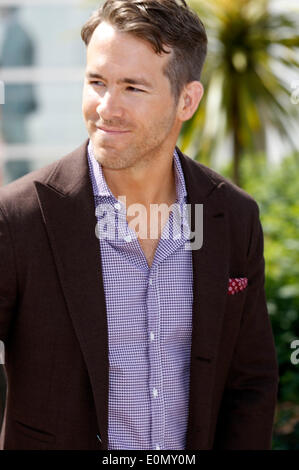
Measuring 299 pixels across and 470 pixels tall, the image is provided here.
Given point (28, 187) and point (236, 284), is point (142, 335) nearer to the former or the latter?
point (236, 284)

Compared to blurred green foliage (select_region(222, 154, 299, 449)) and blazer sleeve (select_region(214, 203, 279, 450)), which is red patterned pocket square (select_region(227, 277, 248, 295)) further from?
blurred green foliage (select_region(222, 154, 299, 449))

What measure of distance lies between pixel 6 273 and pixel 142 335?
1.40 ft


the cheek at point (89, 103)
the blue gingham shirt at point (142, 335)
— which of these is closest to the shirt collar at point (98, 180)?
the blue gingham shirt at point (142, 335)

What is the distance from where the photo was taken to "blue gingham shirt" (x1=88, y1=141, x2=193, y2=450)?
6.58ft

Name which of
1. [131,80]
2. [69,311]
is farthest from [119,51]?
[69,311]

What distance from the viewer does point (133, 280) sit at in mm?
2037

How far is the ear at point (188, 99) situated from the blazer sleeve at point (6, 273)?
0.64 meters

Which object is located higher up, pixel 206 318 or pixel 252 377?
pixel 206 318

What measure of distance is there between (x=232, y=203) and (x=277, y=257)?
2.20 metres

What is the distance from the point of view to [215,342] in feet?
6.86

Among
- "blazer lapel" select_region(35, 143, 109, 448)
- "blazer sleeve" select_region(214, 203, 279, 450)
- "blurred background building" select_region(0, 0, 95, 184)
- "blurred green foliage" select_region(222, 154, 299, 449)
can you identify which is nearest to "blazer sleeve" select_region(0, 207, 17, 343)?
"blazer lapel" select_region(35, 143, 109, 448)

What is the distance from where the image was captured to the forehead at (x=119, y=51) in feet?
6.28

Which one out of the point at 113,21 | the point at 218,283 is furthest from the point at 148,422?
the point at 113,21

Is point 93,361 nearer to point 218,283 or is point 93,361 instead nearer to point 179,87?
point 218,283
